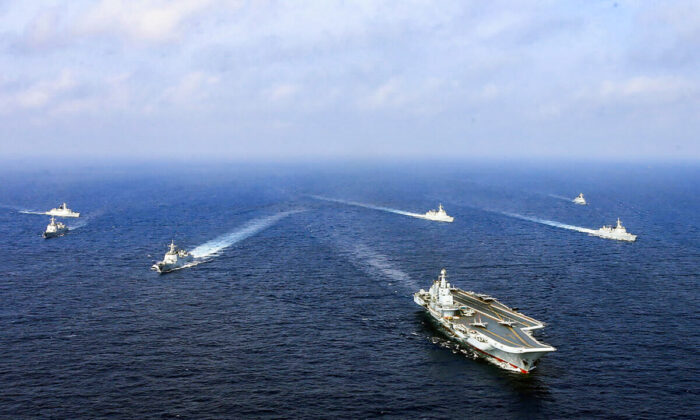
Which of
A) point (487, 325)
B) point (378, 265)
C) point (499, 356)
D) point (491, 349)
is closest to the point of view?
point (499, 356)

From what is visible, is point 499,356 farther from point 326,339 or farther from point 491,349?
point 326,339

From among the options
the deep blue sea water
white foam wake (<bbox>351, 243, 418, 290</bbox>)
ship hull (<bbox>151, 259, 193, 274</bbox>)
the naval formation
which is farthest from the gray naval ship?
ship hull (<bbox>151, 259, 193, 274</bbox>)

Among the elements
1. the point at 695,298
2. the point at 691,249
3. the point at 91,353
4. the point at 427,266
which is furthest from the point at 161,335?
the point at 691,249

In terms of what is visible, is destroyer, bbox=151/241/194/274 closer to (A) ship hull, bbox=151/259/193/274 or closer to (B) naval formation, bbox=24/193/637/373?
(A) ship hull, bbox=151/259/193/274

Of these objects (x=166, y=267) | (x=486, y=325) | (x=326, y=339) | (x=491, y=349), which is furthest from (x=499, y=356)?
(x=166, y=267)

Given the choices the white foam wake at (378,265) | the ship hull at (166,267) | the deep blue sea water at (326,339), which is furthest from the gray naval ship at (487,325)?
the ship hull at (166,267)

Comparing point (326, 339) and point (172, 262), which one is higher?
point (172, 262)

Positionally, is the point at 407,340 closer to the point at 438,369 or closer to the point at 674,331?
the point at 438,369
